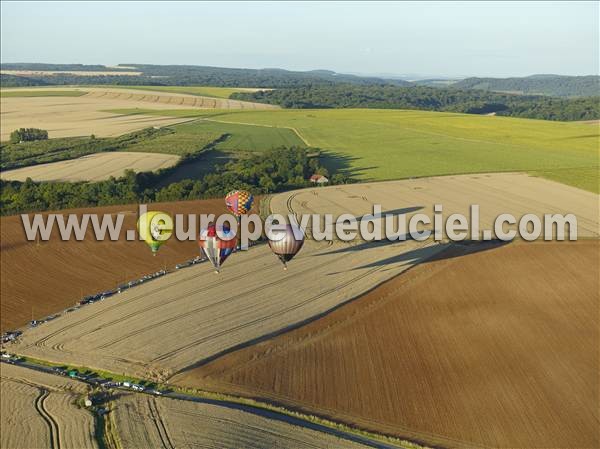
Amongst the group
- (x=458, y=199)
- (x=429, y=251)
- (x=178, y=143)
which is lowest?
(x=429, y=251)

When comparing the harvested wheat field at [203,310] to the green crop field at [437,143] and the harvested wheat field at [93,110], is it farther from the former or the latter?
the harvested wheat field at [93,110]

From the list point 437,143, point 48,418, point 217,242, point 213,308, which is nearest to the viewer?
point 48,418

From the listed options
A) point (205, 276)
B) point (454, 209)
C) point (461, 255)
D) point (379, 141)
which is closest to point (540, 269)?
point (461, 255)

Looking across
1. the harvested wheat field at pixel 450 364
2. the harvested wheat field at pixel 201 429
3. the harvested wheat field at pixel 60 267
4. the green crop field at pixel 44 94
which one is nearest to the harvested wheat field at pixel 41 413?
the harvested wheat field at pixel 201 429

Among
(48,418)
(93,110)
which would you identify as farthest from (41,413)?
(93,110)

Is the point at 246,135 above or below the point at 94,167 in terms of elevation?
above

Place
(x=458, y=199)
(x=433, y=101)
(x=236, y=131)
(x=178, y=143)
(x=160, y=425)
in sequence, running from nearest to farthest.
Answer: (x=160, y=425), (x=458, y=199), (x=178, y=143), (x=236, y=131), (x=433, y=101)

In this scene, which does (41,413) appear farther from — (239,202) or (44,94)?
(44,94)

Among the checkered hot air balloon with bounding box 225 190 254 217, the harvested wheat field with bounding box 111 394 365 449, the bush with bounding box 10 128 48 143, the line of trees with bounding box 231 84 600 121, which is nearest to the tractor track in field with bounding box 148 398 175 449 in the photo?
the harvested wheat field with bounding box 111 394 365 449

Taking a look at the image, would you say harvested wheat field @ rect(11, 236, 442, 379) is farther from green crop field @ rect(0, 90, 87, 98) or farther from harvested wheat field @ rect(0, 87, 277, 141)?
green crop field @ rect(0, 90, 87, 98)
